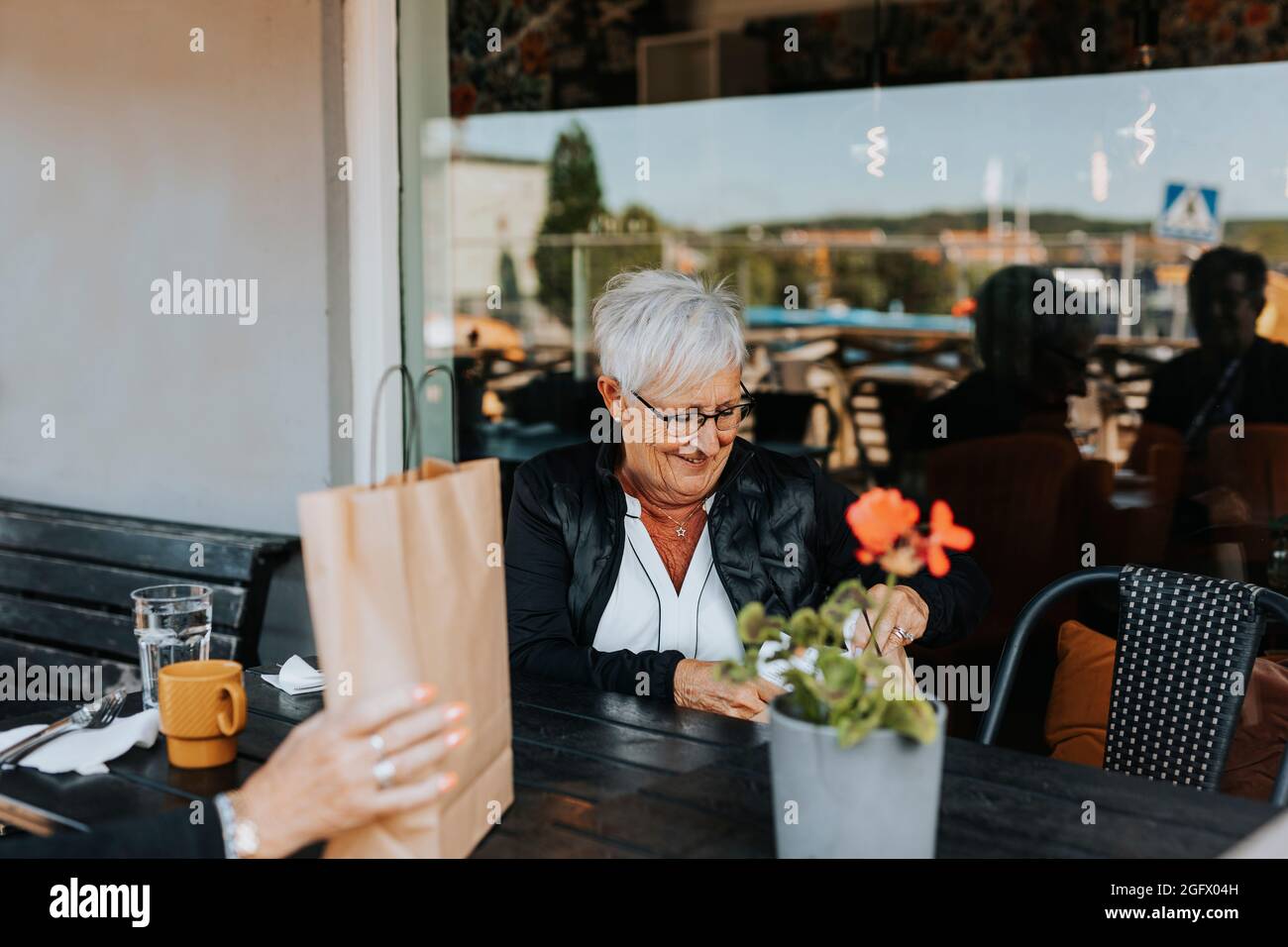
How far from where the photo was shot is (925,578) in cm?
213

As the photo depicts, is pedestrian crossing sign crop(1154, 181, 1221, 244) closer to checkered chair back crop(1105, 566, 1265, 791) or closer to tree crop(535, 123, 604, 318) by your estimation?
tree crop(535, 123, 604, 318)

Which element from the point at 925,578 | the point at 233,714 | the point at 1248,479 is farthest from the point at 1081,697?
the point at 1248,479

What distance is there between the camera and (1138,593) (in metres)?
1.86

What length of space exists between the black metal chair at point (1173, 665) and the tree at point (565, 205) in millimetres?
5341

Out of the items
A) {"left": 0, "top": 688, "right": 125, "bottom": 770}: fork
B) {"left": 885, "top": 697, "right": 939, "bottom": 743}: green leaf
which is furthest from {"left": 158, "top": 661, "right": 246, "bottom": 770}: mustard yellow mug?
{"left": 885, "top": 697, "right": 939, "bottom": 743}: green leaf

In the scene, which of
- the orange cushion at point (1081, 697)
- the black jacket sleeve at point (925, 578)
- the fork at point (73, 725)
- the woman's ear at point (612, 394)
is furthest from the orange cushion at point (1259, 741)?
the fork at point (73, 725)

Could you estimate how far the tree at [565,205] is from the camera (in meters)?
7.22

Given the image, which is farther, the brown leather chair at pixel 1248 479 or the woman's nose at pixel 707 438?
the brown leather chair at pixel 1248 479

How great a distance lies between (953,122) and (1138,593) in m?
6.19

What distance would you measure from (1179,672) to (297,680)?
128 cm

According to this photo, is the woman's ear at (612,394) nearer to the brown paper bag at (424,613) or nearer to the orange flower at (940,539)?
the brown paper bag at (424,613)

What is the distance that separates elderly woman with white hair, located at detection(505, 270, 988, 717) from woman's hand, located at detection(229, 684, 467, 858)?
0.83 metres

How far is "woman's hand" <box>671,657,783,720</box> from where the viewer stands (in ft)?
5.94
